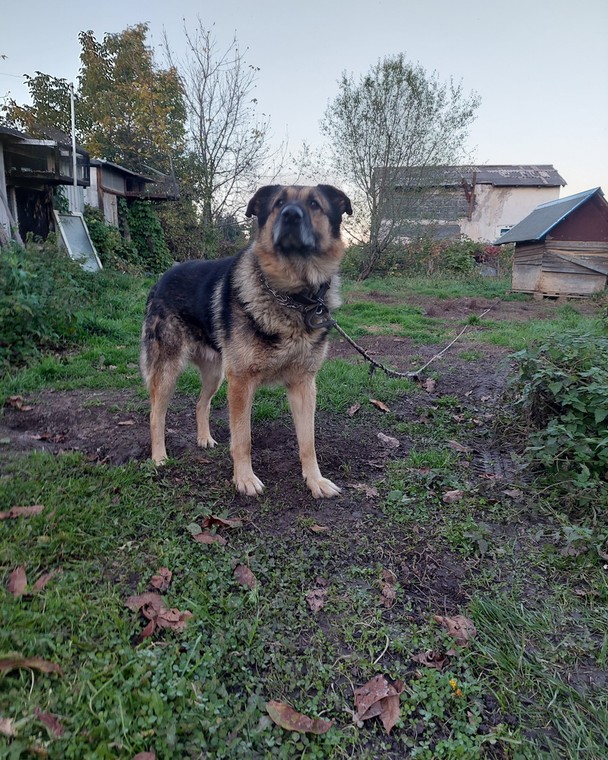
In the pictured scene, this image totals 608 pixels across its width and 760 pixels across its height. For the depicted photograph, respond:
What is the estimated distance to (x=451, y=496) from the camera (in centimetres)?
299

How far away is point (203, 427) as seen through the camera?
152 inches

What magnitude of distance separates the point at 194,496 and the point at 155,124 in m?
23.5

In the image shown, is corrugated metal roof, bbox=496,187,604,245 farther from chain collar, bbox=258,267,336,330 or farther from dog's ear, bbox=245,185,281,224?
chain collar, bbox=258,267,336,330

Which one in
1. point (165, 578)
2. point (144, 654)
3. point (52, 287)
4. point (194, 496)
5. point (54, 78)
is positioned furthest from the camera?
point (54, 78)

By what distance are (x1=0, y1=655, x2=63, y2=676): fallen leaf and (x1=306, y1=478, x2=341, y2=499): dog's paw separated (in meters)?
1.74

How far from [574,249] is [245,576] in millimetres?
14849

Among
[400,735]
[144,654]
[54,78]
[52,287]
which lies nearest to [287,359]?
[144,654]

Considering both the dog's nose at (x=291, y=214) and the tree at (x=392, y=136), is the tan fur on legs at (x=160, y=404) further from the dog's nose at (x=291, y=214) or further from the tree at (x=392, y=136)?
the tree at (x=392, y=136)

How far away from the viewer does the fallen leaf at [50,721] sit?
1377 millimetres

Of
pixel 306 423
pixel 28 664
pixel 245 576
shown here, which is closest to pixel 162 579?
pixel 245 576

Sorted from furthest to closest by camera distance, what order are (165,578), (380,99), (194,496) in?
(380,99), (194,496), (165,578)

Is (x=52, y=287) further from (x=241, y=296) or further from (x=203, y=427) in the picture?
(x=241, y=296)

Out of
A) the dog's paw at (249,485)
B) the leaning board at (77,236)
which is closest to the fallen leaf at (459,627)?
the dog's paw at (249,485)

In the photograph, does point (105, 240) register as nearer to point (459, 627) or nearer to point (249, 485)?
point (249, 485)
